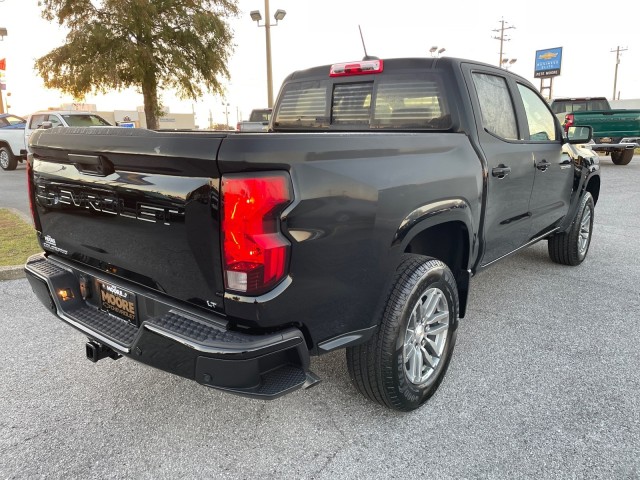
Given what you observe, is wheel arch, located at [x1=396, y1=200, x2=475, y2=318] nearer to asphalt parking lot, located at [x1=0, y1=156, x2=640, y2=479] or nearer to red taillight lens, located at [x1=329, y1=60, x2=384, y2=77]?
asphalt parking lot, located at [x1=0, y1=156, x2=640, y2=479]

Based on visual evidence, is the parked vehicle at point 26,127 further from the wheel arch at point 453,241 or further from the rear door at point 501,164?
the wheel arch at point 453,241

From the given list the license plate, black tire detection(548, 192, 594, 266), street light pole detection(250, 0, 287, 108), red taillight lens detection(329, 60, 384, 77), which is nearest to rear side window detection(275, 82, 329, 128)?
red taillight lens detection(329, 60, 384, 77)

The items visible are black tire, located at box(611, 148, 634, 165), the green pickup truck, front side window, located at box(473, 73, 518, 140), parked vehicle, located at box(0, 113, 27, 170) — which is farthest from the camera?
black tire, located at box(611, 148, 634, 165)

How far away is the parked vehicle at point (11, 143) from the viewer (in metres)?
15.4

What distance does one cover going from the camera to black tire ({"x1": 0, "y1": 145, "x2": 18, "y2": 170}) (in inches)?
616

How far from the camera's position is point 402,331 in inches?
93.9

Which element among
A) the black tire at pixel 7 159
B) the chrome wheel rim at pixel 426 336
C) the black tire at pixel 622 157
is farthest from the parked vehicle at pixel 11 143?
the black tire at pixel 622 157

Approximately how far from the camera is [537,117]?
161 inches

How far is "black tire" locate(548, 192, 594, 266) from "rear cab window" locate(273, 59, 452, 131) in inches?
104

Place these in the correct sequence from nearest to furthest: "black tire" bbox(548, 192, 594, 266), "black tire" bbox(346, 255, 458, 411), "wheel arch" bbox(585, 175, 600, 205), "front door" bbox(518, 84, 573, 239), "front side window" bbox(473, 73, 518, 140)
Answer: "black tire" bbox(346, 255, 458, 411) < "front side window" bbox(473, 73, 518, 140) < "front door" bbox(518, 84, 573, 239) < "black tire" bbox(548, 192, 594, 266) < "wheel arch" bbox(585, 175, 600, 205)

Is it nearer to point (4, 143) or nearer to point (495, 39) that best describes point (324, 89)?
point (4, 143)

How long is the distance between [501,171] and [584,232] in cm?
265

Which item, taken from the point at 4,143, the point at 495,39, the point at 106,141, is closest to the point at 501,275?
the point at 106,141

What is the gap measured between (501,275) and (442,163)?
9.01ft
